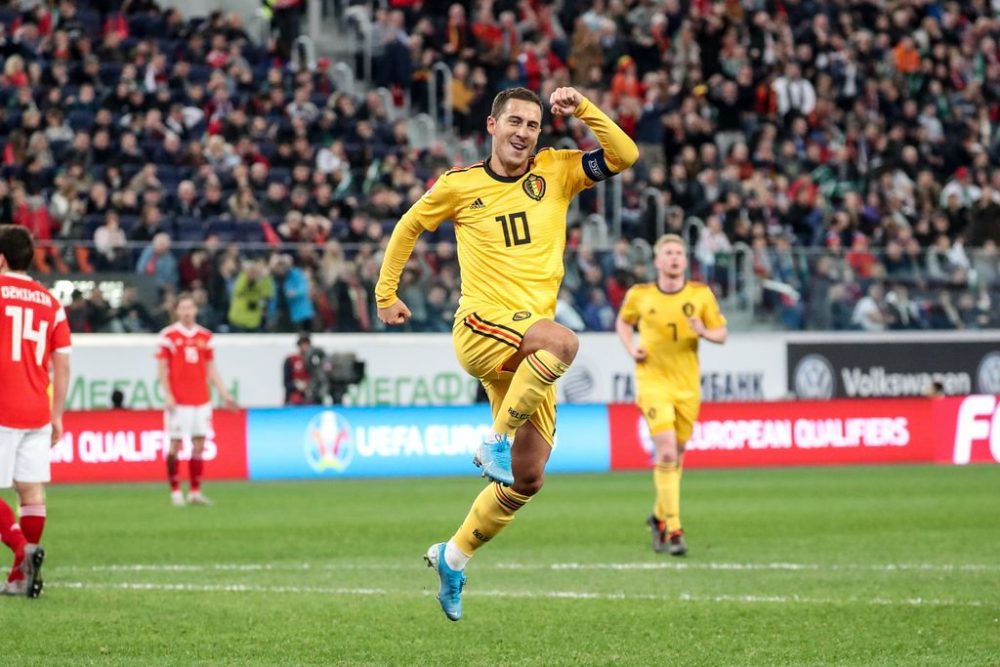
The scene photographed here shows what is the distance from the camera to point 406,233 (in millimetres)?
8562

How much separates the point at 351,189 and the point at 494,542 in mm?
12515

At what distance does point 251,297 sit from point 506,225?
1552cm

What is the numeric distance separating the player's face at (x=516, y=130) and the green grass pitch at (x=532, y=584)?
2560 mm

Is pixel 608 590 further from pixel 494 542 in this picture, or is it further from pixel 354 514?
pixel 354 514

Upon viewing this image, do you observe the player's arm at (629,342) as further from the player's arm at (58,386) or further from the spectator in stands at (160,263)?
the spectator in stands at (160,263)

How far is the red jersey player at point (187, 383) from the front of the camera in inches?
763

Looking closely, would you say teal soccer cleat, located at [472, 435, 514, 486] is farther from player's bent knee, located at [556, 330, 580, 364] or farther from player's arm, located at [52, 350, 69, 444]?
player's arm, located at [52, 350, 69, 444]

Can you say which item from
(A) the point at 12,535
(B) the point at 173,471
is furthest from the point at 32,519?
Result: (B) the point at 173,471

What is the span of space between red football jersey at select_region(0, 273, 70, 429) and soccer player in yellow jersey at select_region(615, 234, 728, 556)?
198 inches

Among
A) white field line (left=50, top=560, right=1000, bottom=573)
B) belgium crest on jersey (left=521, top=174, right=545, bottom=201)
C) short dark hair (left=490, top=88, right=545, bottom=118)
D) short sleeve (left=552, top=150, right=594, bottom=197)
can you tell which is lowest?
white field line (left=50, top=560, right=1000, bottom=573)

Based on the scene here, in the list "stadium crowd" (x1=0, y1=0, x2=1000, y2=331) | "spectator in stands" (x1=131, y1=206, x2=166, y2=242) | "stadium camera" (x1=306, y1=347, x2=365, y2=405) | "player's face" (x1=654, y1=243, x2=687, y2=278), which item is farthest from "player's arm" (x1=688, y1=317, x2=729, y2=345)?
"spectator in stands" (x1=131, y1=206, x2=166, y2=242)

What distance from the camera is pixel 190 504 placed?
19219 millimetres

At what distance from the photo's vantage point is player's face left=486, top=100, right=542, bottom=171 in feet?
27.6

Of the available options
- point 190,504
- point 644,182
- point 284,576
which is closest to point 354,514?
point 190,504
